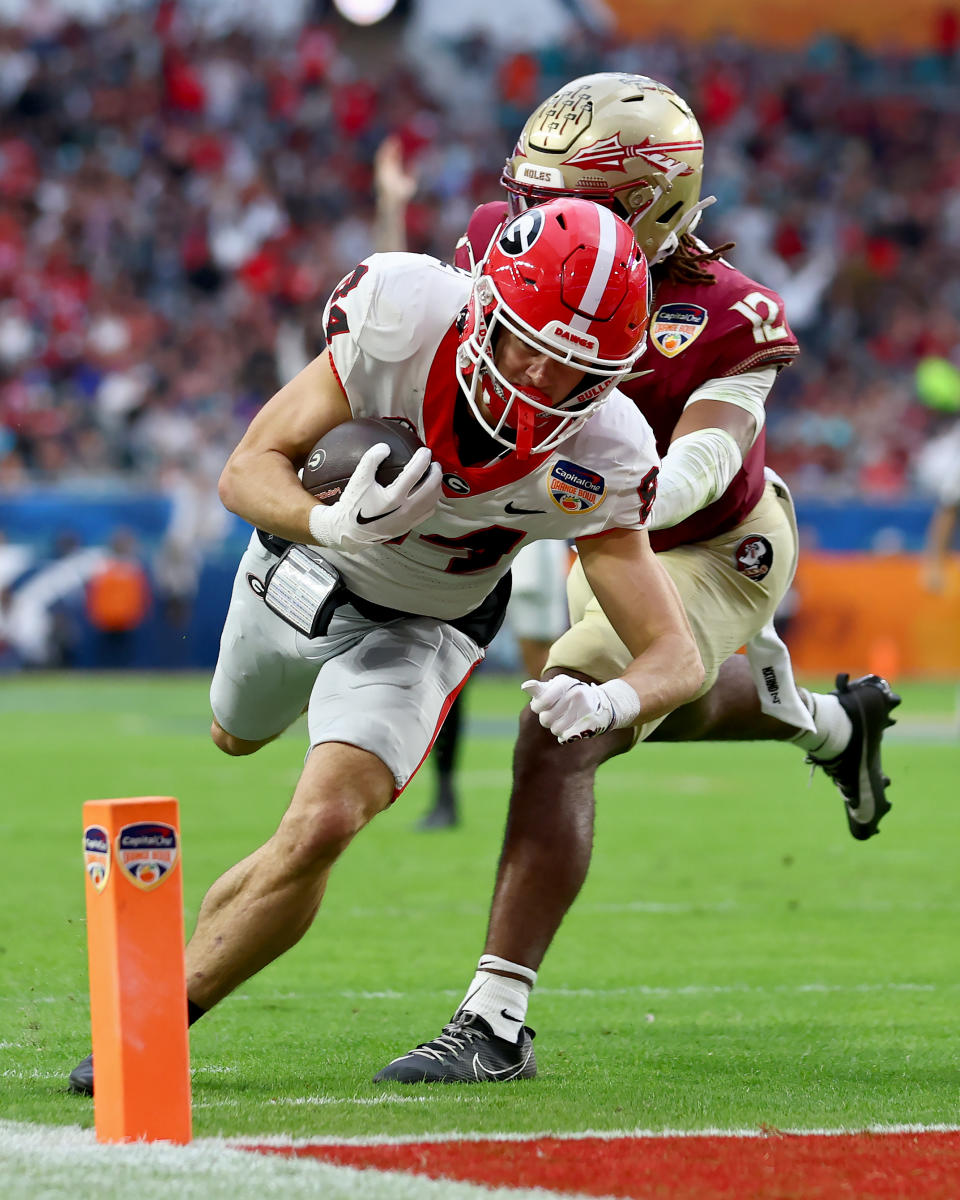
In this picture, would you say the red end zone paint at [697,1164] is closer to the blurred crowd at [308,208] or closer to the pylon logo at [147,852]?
the pylon logo at [147,852]

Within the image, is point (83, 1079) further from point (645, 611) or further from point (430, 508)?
point (645, 611)

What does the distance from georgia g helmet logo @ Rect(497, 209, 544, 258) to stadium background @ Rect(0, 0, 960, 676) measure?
12.9m

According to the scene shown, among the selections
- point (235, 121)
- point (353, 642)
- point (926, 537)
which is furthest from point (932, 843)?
point (235, 121)

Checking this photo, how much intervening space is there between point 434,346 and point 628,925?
2775mm

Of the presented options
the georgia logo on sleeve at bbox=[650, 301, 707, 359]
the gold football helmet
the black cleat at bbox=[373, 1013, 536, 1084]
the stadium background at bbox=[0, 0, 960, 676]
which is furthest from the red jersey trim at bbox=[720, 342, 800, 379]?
the stadium background at bbox=[0, 0, 960, 676]

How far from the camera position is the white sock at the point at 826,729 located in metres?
5.29

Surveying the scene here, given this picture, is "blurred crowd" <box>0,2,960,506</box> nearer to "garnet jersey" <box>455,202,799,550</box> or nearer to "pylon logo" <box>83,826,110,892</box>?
"garnet jersey" <box>455,202,799,550</box>

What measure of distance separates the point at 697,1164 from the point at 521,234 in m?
1.67

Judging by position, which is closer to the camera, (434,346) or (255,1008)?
(434,346)

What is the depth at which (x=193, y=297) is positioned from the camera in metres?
19.3

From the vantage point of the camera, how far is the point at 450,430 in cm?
357

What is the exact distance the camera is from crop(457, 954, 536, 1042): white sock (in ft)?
12.4

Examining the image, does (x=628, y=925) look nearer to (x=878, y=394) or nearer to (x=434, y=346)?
(x=434, y=346)

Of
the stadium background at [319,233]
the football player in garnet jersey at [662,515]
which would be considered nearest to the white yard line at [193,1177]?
the football player in garnet jersey at [662,515]
